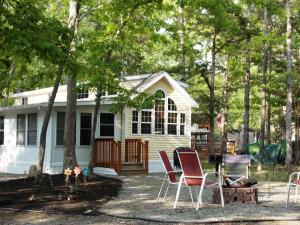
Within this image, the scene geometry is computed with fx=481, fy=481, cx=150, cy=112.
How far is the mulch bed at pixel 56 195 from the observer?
8930 mm

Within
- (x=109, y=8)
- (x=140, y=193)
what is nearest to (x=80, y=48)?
(x=140, y=193)

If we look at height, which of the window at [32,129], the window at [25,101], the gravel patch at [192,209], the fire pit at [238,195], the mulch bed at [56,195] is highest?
the window at [25,101]

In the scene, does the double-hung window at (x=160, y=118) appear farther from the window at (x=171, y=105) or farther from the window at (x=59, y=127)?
the window at (x=59, y=127)

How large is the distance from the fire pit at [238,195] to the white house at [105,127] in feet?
28.0

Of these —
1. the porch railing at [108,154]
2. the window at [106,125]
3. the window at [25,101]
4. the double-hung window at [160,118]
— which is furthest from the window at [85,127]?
the window at [25,101]

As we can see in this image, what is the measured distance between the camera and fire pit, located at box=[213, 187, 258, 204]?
385 inches

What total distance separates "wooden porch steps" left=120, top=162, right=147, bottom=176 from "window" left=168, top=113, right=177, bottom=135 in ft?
9.07

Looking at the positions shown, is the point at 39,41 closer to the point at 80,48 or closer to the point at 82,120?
the point at 80,48

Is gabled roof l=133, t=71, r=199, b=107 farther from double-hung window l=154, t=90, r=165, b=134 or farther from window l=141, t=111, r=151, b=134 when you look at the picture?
window l=141, t=111, r=151, b=134

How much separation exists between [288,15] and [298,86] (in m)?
7.41

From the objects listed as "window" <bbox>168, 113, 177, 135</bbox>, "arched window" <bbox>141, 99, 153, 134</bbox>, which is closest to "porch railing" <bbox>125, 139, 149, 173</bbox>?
"arched window" <bbox>141, 99, 153, 134</bbox>

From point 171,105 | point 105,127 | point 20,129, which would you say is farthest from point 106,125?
point 20,129

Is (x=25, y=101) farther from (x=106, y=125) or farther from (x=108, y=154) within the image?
(x=108, y=154)

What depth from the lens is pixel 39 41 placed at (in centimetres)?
808
